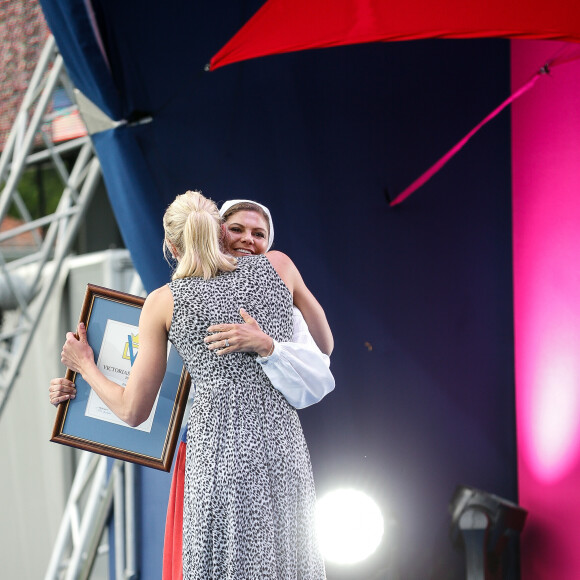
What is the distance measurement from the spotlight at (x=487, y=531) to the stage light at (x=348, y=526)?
1.10ft

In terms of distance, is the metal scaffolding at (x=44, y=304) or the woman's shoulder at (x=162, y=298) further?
the metal scaffolding at (x=44, y=304)

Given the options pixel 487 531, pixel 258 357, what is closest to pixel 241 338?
pixel 258 357

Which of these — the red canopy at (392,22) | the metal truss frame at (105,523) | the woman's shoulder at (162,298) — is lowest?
the metal truss frame at (105,523)

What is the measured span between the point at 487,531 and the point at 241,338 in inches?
62.4

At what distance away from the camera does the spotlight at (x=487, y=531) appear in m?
2.76

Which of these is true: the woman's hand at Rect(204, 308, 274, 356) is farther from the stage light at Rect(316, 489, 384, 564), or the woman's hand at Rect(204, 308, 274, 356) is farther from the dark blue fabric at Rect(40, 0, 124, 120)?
the stage light at Rect(316, 489, 384, 564)

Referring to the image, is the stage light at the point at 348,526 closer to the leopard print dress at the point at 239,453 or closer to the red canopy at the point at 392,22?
the leopard print dress at the point at 239,453

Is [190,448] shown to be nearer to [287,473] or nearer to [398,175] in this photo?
[287,473]

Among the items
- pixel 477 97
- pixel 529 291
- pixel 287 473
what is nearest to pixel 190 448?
pixel 287 473

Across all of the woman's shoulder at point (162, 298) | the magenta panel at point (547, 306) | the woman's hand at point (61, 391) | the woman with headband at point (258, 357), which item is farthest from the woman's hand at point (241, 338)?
the magenta panel at point (547, 306)

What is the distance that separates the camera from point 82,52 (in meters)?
2.33

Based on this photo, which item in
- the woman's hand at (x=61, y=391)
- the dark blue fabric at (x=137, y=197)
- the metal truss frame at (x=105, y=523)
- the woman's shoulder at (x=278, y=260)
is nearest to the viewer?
the woman's shoulder at (x=278, y=260)

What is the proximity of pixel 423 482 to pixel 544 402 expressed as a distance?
56 centimetres

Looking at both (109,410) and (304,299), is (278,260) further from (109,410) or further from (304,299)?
(109,410)
